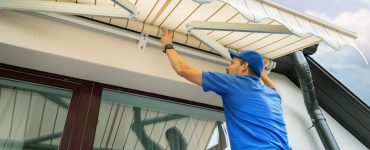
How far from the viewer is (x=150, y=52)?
2641 millimetres

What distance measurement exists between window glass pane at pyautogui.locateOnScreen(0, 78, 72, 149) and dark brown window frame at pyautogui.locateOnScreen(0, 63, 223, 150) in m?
0.05

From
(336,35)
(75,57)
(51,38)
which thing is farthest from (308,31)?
(51,38)

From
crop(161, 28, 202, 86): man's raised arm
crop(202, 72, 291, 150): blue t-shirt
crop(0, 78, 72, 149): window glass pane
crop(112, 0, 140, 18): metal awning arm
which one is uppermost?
crop(112, 0, 140, 18): metal awning arm

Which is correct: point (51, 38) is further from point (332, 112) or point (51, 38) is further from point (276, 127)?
point (332, 112)

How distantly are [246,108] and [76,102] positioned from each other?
153 centimetres

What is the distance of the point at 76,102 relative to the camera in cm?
250

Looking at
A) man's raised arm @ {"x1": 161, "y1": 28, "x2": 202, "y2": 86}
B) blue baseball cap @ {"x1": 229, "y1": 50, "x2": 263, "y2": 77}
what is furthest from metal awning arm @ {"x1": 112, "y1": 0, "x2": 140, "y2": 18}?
blue baseball cap @ {"x1": 229, "y1": 50, "x2": 263, "y2": 77}

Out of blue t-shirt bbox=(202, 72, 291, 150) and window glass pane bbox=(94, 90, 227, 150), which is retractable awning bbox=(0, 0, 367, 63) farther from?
window glass pane bbox=(94, 90, 227, 150)

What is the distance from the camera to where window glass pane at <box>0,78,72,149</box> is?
2148 millimetres

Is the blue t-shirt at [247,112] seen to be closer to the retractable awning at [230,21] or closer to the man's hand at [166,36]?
the retractable awning at [230,21]

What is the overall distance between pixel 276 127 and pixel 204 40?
0.93 metres

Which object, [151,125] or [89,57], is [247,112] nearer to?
[151,125]

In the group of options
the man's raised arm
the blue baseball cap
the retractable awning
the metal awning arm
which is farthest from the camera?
the blue baseball cap

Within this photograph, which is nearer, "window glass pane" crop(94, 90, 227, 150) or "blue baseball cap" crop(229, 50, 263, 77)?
"blue baseball cap" crop(229, 50, 263, 77)
